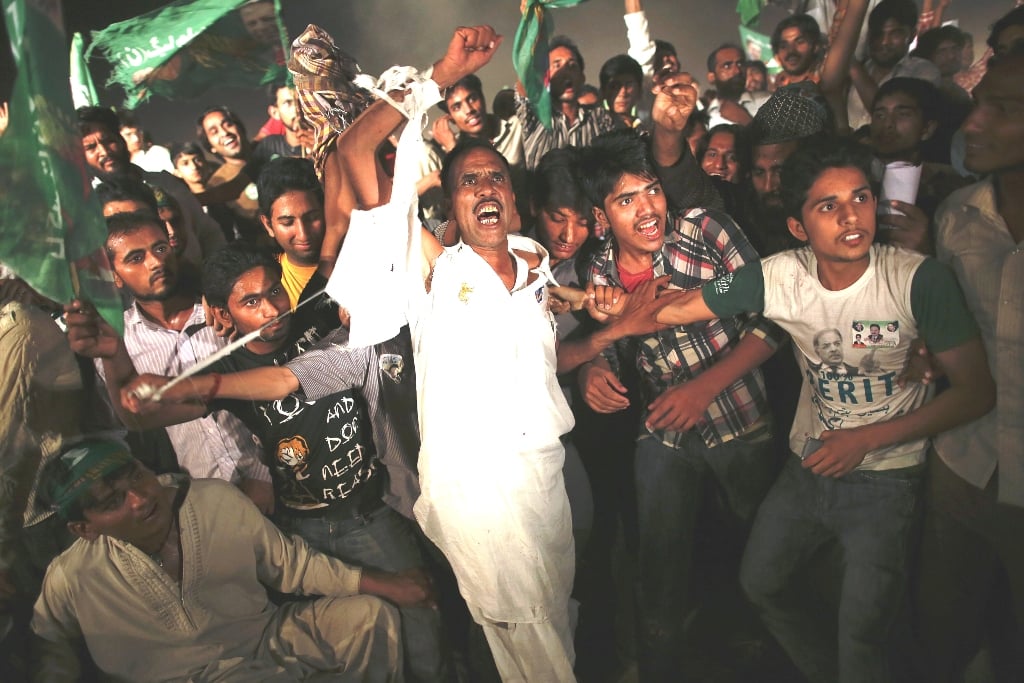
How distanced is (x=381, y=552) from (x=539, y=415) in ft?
3.01

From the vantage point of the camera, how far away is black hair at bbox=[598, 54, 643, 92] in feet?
14.2

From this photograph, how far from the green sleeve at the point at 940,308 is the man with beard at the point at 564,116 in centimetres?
200

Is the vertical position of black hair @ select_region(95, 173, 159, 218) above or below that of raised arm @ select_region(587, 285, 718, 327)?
above

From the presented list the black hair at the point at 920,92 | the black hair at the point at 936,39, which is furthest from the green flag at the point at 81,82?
the black hair at the point at 936,39

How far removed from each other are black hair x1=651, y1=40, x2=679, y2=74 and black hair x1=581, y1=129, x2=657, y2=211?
2269 mm

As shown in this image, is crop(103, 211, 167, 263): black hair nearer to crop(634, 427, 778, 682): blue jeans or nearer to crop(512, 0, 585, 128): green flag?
crop(512, 0, 585, 128): green flag

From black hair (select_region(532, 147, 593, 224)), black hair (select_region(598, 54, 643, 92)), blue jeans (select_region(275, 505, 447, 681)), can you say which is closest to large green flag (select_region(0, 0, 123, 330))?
blue jeans (select_region(275, 505, 447, 681))

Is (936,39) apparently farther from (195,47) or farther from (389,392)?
(195,47)

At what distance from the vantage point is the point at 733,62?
5109 millimetres

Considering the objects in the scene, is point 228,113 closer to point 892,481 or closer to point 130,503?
point 130,503

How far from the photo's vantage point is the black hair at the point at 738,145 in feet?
10.2

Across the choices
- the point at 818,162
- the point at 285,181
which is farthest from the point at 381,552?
the point at 818,162

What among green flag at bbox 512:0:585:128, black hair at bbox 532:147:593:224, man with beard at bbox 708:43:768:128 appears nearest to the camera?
green flag at bbox 512:0:585:128

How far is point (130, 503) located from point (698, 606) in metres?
2.30
